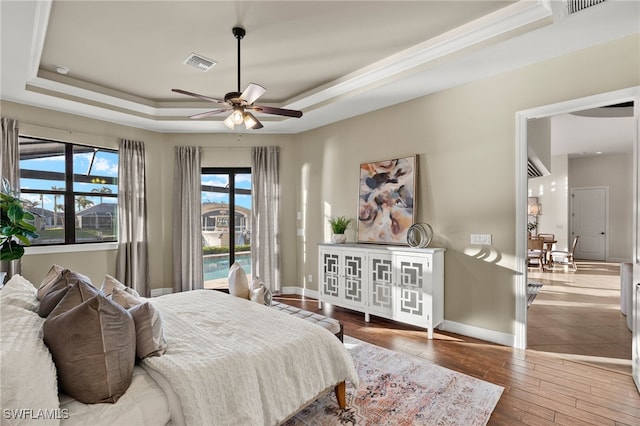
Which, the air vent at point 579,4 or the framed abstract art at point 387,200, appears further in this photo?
the framed abstract art at point 387,200

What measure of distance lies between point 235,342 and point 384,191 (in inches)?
118

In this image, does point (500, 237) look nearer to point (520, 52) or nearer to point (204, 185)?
point (520, 52)

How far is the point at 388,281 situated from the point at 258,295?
159 cm

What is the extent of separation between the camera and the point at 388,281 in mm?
3846

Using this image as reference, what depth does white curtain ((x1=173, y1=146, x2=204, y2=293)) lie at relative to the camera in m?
5.40

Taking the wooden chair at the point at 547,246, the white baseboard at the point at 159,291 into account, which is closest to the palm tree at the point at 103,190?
the white baseboard at the point at 159,291

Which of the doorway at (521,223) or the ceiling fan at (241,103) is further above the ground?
the ceiling fan at (241,103)

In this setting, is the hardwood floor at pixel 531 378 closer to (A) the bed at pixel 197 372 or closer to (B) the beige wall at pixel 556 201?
(A) the bed at pixel 197 372

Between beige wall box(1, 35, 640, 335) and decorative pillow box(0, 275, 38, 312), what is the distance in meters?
2.84

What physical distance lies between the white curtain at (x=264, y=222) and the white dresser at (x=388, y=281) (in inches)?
51.1

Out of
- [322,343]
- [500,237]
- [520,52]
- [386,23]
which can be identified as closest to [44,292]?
[322,343]

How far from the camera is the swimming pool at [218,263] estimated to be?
5.73 m

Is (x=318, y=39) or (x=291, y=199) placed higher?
(x=318, y=39)

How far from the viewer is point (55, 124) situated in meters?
4.45
